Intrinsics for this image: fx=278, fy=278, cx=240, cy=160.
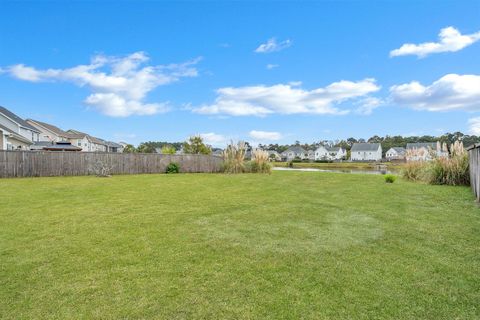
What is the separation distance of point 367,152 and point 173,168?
57.4m

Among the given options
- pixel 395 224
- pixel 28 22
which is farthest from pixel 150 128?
pixel 395 224

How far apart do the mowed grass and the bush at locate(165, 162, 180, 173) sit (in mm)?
11581

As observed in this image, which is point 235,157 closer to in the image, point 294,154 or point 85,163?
point 85,163

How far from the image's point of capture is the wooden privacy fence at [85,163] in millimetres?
12688

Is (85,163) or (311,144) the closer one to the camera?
(85,163)

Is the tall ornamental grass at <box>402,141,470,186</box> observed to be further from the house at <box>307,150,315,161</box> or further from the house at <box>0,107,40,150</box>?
the house at <box>307,150,315,161</box>

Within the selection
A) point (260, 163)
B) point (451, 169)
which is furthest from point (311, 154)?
point (451, 169)

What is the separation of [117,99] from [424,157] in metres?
17.2

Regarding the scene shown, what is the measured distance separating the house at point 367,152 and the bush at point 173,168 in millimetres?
56770

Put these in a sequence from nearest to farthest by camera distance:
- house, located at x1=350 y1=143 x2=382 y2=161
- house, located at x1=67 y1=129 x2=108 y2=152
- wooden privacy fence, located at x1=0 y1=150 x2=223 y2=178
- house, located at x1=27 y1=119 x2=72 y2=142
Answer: wooden privacy fence, located at x1=0 y1=150 x2=223 y2=178 < house, located at x1=27 y1=119 x2=72 y2=142 < house, located at x1=67 y1=129 x2=108 y2=152 < house, located at x1=350 y1=143 x2=382 y2=161

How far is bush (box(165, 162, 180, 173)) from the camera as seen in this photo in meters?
16.6

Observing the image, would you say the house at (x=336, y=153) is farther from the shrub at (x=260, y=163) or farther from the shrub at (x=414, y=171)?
the shrub at (x=414, y=171)

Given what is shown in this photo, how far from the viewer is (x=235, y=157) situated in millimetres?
15820

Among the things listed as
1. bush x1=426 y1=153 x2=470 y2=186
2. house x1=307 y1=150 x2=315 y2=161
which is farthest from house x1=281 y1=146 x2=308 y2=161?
Result: bush x1=426 y1=153 x2=470 y2=186
